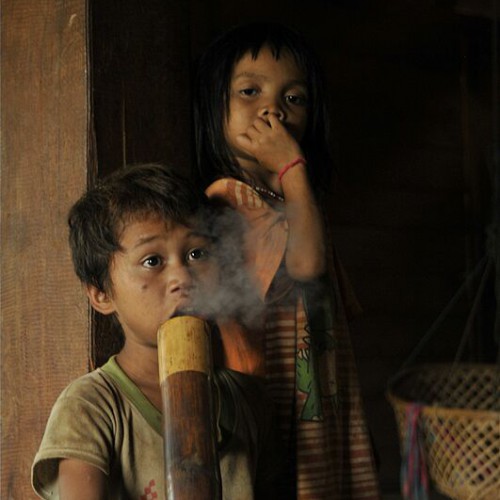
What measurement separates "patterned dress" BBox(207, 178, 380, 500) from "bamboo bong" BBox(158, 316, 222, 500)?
28 centimetres

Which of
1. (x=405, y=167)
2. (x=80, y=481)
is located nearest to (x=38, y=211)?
(x=80, y=481)

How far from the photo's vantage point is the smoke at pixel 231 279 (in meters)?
1.56

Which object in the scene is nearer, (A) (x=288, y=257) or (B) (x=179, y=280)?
(B) (x=179, y=280)

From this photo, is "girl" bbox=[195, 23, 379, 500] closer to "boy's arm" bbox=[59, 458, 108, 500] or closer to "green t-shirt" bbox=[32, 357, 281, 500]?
"green t-shirt" bbox=[32, 357, 281, 500]

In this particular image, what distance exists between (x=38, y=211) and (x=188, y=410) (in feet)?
1.97

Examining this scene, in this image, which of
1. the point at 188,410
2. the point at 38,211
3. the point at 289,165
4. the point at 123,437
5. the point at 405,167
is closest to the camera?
the point at 188,410

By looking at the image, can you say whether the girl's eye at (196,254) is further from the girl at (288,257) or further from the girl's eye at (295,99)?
the girl's eye at (295,99)

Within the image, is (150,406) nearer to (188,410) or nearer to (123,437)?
(123,437)

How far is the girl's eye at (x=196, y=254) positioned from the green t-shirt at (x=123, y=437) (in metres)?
0.17

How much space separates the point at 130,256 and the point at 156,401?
20 cm

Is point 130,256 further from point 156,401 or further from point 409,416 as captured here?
point 409,416

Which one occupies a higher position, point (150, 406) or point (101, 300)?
point (101, 300)

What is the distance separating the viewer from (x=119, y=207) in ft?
4.93

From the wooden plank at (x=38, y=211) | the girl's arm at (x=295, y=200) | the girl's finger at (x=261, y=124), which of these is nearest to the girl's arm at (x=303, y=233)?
the girl's arm at (x=295, y=200)
